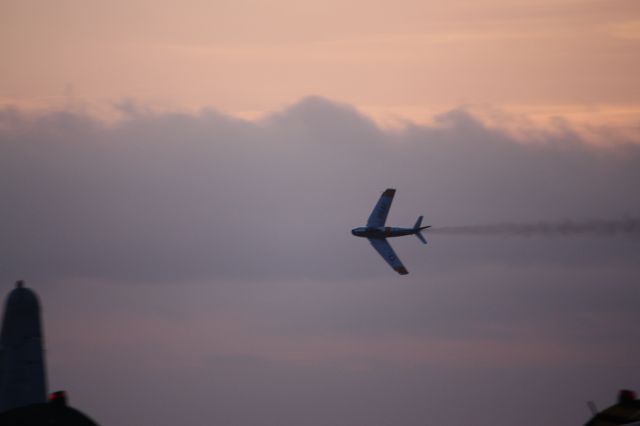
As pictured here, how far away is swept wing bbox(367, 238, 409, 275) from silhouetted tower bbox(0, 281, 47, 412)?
62.8 metres

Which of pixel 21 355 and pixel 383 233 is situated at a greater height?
pixel 383 233

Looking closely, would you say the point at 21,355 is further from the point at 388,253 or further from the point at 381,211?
the point at 381,211

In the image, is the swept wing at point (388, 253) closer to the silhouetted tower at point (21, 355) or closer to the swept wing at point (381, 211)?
the swept wing at point (381, 211)

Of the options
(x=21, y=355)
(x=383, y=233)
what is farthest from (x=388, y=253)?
(x=21, y=355)

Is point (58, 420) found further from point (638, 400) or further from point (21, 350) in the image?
point (638, 400)

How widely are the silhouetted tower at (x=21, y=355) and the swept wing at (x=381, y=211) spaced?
6559 centimetres

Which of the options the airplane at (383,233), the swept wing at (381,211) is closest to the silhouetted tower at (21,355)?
the airplane at (383,233)

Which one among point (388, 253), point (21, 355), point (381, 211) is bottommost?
point (21, 355)

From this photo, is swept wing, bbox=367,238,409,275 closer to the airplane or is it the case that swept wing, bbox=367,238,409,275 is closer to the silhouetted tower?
the airplane

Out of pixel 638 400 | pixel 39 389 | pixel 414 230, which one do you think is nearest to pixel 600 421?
pixel 638 400

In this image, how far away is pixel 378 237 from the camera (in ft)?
373

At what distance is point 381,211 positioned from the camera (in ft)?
390

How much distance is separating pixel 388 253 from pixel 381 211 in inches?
267

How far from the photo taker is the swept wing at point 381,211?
387ft
